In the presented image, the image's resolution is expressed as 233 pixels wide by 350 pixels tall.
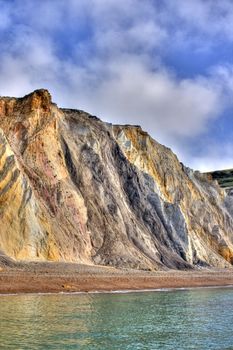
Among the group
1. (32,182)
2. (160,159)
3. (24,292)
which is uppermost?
(160,159)

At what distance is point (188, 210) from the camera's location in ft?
289

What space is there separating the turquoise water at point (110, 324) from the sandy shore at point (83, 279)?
346cm

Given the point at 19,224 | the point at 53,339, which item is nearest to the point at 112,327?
the point at 53,339

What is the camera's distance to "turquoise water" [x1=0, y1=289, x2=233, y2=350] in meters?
18.7

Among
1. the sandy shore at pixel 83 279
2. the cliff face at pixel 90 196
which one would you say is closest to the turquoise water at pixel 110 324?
the sandy shore at pixel 83 279

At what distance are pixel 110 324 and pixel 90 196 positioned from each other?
40711 millimetres

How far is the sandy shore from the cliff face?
336 cm

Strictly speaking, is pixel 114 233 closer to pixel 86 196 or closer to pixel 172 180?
pixel 86 196

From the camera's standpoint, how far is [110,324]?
23.3m

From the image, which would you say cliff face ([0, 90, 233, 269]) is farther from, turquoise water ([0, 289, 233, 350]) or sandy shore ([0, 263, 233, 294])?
turquoise water ([0, 289, 233, 350])

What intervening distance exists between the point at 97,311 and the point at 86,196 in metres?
36.3

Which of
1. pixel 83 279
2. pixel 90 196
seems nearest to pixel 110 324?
pixel 83 279

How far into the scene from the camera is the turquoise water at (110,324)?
61.2ft

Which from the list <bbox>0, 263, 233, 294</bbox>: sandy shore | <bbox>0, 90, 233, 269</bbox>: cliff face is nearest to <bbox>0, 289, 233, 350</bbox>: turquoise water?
<bbox>0, 263, 233, 294</bbox>: sandy shore
